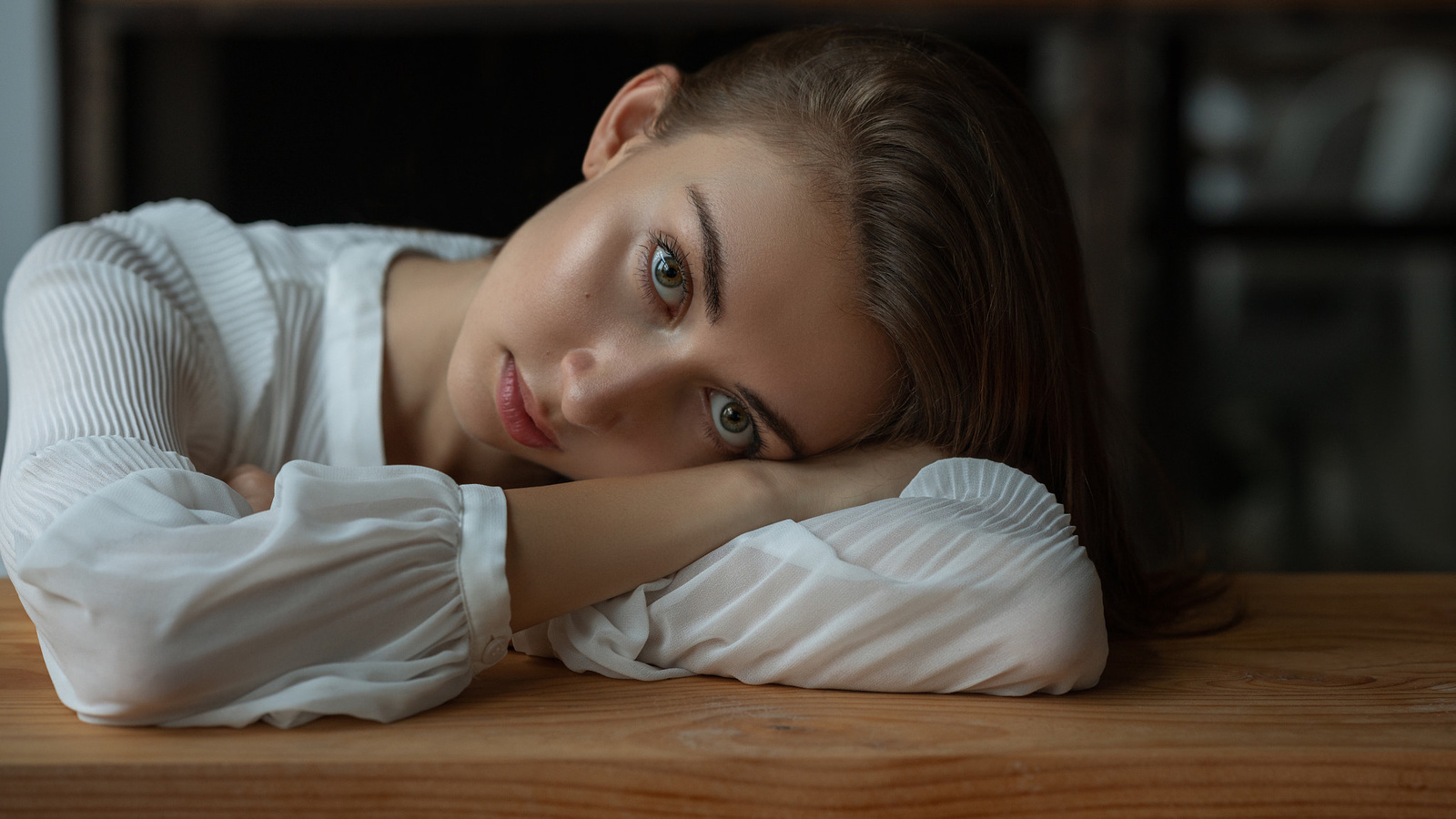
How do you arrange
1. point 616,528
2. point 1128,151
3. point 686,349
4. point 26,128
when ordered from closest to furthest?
1. point 616,528
2. point 686,349
3. point 26,128
4. point 1128,151

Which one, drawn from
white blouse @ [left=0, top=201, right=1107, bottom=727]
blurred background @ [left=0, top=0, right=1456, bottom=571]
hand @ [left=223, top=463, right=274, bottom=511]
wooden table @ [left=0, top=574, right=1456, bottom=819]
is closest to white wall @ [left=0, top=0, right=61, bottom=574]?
blurred background @ [left=0, top=0, right=1456, bottom=571]

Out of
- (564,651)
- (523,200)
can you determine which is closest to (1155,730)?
(564,651)

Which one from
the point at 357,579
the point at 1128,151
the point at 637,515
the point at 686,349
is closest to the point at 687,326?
the point at 686,349

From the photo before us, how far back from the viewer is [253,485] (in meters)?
→ 0.76

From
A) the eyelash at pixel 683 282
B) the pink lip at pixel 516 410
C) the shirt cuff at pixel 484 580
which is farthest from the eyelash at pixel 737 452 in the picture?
the shirt cuff at pixel 484 580

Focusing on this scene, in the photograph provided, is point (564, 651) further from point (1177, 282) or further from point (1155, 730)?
point (1177, 282)

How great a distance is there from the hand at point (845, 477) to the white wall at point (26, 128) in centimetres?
164

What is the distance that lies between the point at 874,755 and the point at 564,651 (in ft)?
0.72

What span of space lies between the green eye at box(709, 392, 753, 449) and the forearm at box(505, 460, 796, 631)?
2.5 inches

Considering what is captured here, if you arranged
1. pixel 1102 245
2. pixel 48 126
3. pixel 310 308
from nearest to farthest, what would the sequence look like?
1. pixel 310 308
2. pixel 48 126
3. pixel 1102 245

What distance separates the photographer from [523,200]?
192cm

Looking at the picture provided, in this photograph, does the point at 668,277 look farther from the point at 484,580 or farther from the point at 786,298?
the point at 484,580

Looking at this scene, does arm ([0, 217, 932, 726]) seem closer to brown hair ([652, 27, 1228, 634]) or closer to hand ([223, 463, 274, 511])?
hand ([223, 463, 274, 511])

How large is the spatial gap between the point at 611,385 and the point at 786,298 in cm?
13
